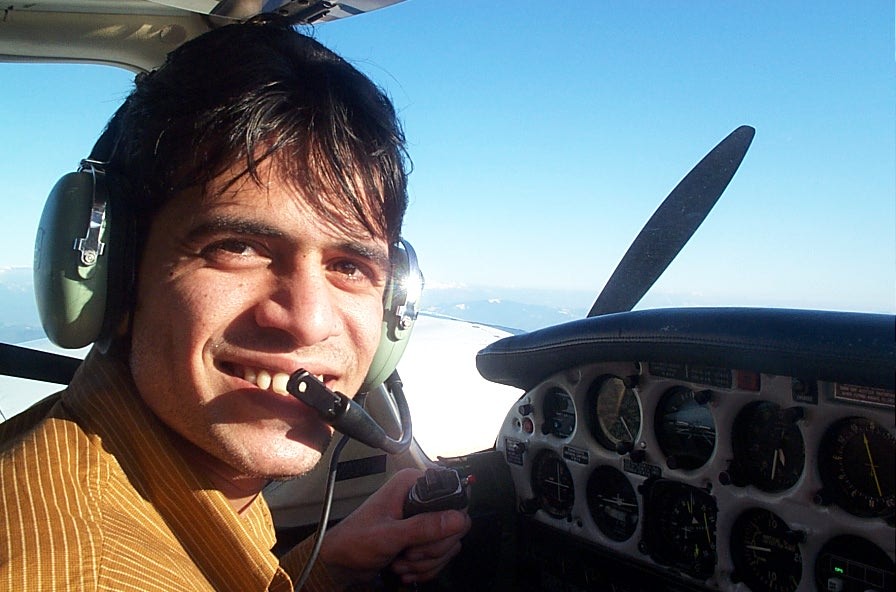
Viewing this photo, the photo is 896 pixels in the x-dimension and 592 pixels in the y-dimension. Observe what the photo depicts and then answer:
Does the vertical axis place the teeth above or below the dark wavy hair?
below

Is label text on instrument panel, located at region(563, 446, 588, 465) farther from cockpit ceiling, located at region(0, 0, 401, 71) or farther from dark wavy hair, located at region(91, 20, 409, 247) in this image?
cockpit ceiling, located at region(0, 0, 401, 71)

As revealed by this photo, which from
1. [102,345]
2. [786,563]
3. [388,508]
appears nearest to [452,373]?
[388,508]

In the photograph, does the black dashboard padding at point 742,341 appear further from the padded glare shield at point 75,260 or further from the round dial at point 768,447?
the padded glare shield at point 75,260

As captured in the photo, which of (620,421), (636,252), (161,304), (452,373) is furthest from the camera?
(452,373)

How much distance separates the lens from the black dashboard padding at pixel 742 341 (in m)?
1.07

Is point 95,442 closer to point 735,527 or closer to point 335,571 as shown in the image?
point 335,571

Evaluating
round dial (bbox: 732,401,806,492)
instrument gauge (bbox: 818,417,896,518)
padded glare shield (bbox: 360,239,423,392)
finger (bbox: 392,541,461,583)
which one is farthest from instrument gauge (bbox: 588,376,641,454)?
padded glare shield (bbox: 360,239,423,392)

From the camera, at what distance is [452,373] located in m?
3.18

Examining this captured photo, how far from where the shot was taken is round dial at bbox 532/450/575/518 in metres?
2.06

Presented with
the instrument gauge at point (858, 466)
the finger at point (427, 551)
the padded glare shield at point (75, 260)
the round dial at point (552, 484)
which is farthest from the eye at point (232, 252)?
the round dial at point (552, 484)

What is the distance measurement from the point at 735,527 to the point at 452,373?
68.2 inches

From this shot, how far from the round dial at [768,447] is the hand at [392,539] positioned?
702 mm

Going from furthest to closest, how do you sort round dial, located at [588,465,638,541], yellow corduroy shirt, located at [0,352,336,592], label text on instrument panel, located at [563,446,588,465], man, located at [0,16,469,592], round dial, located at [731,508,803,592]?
label text on instrument panel, located at [563,446,588,465] < round dial, located at [588,465,638,541] < round dial, located at [731,508,803,592] < man, located at [0,16,469,592] < yellow corduroy shirt, located at [0,352,336,592]

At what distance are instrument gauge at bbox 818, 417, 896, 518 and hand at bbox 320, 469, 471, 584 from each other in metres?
0.82
